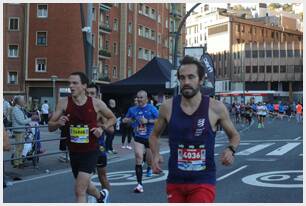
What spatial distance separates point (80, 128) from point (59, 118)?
270 millimetres

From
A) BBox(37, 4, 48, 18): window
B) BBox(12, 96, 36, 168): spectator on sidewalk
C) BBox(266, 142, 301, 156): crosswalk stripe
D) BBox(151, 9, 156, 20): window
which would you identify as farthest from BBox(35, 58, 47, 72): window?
BBox(12, 96, 36, 168): spectator on sidewalk

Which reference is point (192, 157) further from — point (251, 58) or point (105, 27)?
point (251, 58)

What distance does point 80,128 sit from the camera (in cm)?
642

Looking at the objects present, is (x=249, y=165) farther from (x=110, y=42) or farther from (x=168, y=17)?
(x=168, y=17)

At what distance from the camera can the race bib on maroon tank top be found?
4.52 m

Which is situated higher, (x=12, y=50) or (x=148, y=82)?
(x=12, y=50)

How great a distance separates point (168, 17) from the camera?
75.4 metres

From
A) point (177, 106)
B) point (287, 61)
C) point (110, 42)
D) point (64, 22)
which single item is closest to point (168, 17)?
point (110, 42)

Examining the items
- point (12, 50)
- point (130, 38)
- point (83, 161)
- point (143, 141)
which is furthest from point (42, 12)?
point (83, 161)

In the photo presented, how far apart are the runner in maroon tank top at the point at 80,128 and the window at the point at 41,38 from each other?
47271mm

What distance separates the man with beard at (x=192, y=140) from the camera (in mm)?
4520

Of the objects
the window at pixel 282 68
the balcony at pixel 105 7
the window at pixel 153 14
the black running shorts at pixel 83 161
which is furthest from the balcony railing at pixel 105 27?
the window at pixel 282 68

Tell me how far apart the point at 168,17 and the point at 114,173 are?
214 feet

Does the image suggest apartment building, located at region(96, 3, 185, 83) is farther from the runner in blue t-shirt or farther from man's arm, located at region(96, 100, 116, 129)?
man's arm, located at region(96, 100, 116, 129)
